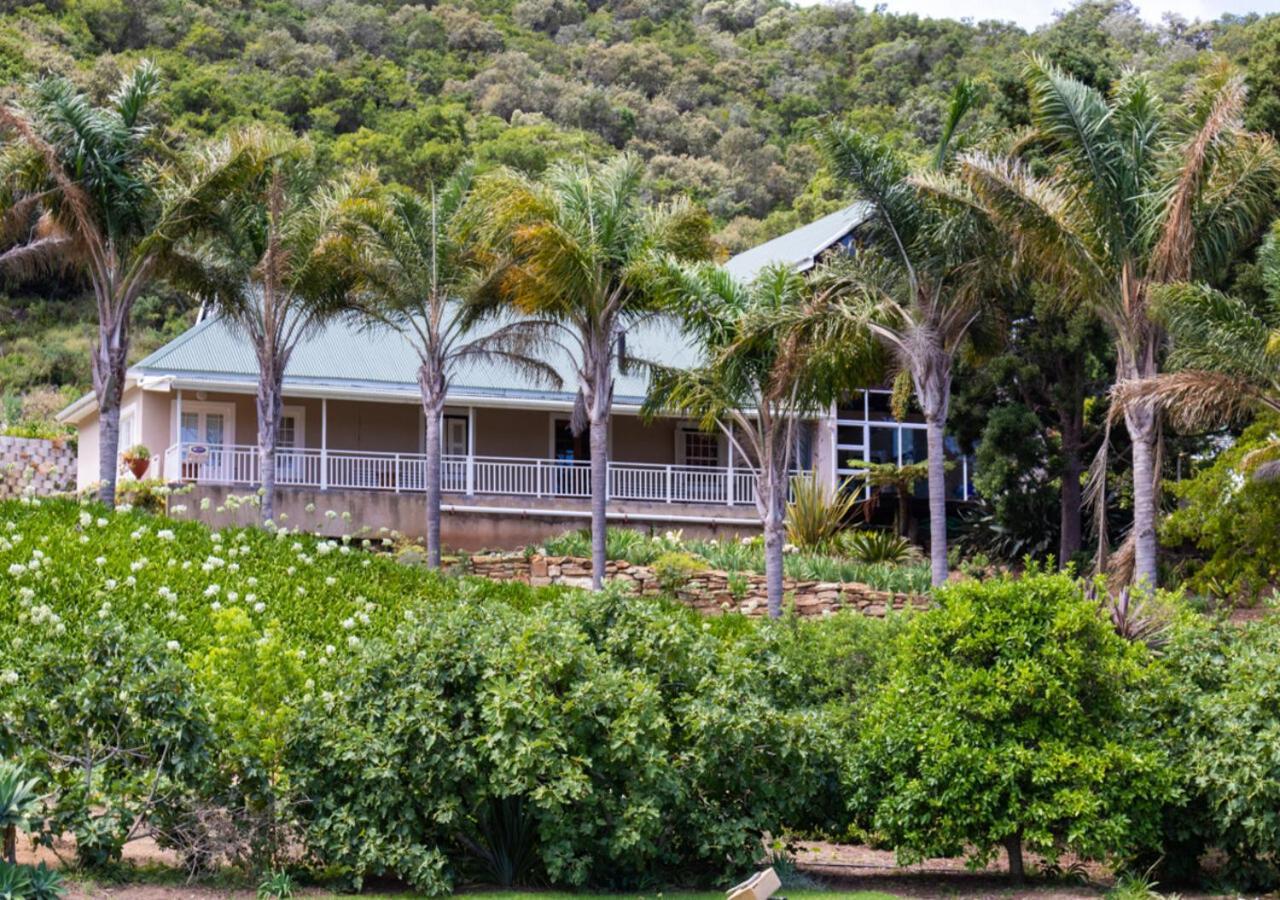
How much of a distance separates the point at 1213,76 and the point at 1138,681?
11.1 m

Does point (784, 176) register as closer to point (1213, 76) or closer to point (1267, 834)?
point (1213, 76)

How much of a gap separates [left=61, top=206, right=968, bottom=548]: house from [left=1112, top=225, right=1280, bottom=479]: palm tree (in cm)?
991

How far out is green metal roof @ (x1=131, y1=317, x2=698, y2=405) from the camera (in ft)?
92.9

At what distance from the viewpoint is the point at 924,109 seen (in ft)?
191

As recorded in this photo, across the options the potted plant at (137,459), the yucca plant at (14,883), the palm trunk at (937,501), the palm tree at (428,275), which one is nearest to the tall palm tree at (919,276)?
the palm trunk at (937,501)

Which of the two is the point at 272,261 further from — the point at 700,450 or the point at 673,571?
the point at 700,450

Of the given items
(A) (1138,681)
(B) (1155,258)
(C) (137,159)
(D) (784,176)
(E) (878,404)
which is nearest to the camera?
(A) (1138,681)

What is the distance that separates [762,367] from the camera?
2173 centimetres

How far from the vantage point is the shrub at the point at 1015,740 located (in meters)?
10.6

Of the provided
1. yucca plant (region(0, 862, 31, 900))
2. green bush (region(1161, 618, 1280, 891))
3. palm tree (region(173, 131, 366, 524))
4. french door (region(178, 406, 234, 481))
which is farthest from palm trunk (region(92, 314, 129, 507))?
green bush (region(1161, 618, 1280, 891))

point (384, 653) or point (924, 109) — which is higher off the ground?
point (924, 109)

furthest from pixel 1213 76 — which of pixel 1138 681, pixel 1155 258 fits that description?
pixel 1138 681

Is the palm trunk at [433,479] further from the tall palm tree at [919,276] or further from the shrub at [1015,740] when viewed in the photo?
the shrub at [1015,740]

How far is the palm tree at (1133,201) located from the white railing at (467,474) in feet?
38.4
